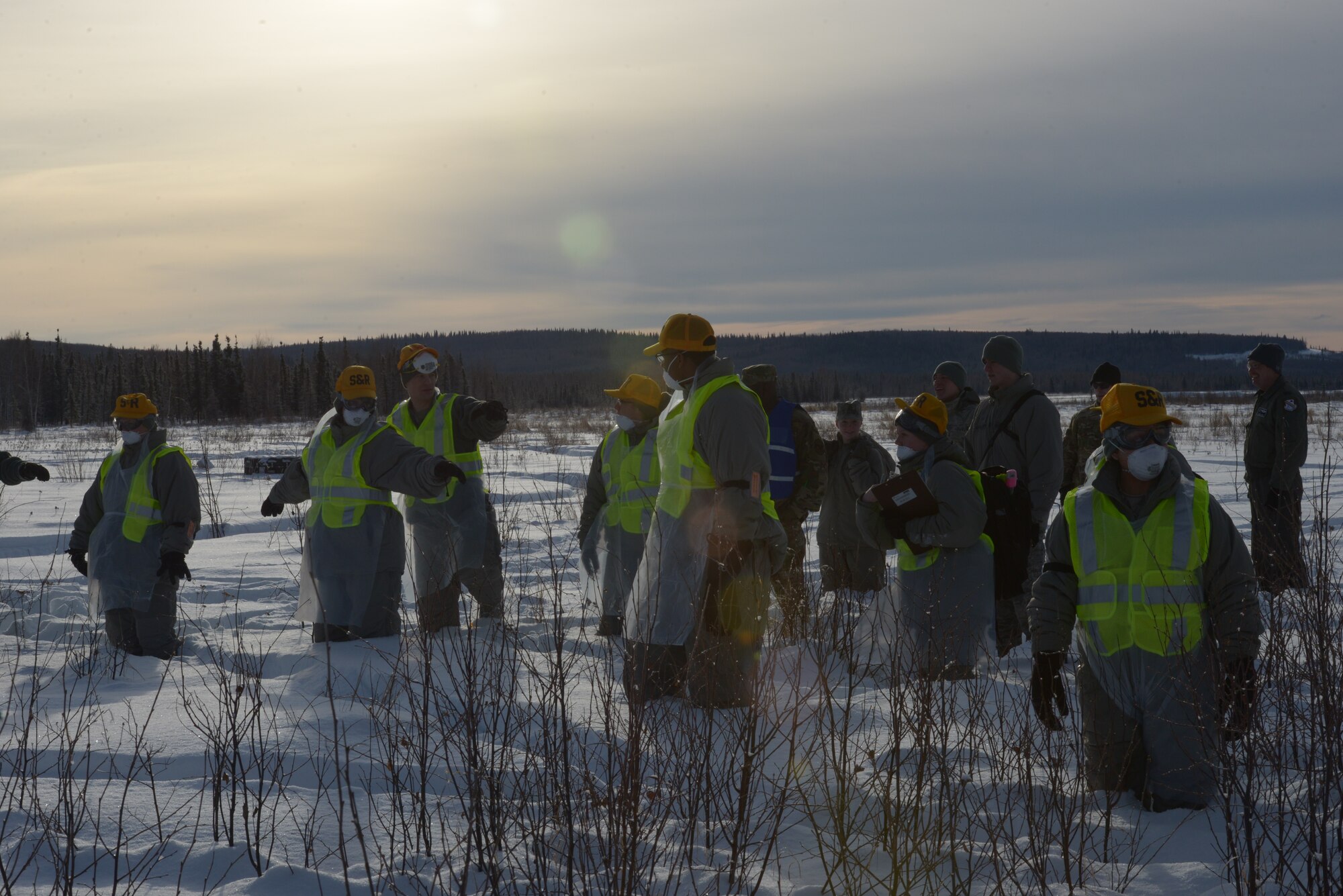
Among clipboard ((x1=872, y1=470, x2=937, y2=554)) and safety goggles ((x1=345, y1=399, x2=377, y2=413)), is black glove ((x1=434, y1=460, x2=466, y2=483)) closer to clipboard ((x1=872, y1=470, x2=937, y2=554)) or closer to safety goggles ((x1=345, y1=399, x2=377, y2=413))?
safety goggles ((x1=345, y1=399, x2=377, y2=413))

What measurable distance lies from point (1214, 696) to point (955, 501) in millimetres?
1953

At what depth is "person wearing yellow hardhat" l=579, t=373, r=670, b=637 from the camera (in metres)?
7.16

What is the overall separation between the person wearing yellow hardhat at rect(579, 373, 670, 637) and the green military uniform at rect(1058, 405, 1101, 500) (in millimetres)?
3028

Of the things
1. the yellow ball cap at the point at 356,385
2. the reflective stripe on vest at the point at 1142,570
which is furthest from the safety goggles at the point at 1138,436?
the yellow ball cap at the point at 356,385

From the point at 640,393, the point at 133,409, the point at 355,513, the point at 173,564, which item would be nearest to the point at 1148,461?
the point at 640,393

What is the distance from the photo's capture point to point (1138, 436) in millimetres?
3918

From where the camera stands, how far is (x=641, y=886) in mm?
3100

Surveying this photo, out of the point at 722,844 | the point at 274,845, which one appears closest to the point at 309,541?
the point at 274,845

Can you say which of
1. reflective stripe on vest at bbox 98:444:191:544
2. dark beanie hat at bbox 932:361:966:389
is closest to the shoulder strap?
dark beanie hat at bbox 932:361:966:389

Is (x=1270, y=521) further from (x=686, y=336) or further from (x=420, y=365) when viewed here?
(x=420, y=365)

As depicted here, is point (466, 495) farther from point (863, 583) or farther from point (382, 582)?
point (863, 583)

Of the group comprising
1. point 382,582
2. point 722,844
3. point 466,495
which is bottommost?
point 722,844

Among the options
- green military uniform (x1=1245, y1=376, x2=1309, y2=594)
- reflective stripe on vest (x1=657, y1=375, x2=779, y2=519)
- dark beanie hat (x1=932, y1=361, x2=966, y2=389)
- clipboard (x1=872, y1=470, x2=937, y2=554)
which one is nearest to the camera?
reflective stripe on vest (x1=657, y1=375, x2=779, y2=519)

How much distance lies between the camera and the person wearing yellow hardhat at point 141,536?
6559mm
